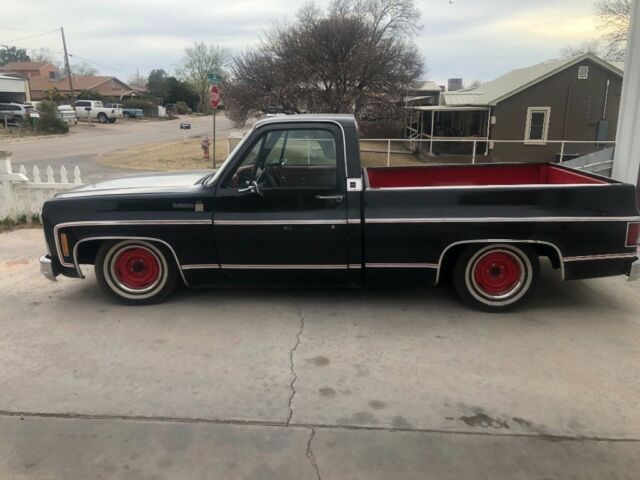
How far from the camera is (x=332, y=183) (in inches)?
190

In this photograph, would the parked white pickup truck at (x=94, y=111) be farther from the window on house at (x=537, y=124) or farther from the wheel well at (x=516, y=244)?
the wheel well at (x=516, y=244)

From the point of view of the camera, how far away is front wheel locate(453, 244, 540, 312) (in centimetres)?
493

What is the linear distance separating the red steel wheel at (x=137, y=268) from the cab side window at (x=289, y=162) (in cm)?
110

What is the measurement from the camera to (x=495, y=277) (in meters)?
5.03

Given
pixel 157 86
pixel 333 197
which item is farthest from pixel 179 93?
pixel 333 197

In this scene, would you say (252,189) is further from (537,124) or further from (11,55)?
(11,55)

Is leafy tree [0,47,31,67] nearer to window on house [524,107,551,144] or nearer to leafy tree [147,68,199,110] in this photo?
leafy tree [147,68,199,110]

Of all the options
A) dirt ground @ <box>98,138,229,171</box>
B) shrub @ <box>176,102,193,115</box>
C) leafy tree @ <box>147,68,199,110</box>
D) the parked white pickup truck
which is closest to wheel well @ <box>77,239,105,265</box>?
dirt ground @ <box>98,138,229,171</box>

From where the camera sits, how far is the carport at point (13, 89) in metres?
55.8

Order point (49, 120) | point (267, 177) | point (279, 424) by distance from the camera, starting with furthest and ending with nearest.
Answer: point (49, 120)
point (267, 177)
point (279, 424)

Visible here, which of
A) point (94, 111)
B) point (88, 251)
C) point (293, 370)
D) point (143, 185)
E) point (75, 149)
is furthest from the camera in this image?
point (94, 111)

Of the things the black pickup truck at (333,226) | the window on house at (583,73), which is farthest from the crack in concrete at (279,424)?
the window on house at (583,73)

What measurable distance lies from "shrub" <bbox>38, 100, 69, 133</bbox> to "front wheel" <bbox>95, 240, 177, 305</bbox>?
39.8 meters

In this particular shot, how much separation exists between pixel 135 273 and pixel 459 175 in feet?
12.3
